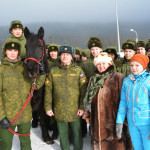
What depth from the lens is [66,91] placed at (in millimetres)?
3172

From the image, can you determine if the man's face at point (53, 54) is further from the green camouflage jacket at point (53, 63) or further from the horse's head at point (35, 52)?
the horse's head at point (35, 52)

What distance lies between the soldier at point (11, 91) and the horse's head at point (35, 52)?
0.73 ft

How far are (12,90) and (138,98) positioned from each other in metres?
1.88

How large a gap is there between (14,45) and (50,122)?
7.71 ft

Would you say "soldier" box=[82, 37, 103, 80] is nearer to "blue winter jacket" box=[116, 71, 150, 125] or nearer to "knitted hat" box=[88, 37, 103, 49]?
"knitted hat" box=[88, 37, 103, 49]

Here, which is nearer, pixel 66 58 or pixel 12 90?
pixel 12 90

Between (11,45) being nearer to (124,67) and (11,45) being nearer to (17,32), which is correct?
(17,32)

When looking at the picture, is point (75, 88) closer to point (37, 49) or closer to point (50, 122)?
point (37, 49)

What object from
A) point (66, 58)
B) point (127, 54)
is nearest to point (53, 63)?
point (66, 58)

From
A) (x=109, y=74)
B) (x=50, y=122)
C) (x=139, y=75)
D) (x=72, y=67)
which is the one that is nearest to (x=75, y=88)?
(x=72, y=67)

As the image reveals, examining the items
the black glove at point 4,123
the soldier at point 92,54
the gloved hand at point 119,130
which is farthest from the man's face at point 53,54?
the gloved hand at point 119,130

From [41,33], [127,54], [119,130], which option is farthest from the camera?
[127,54]

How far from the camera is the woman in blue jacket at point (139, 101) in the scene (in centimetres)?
234

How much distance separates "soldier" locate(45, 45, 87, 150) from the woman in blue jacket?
969 millimetres
